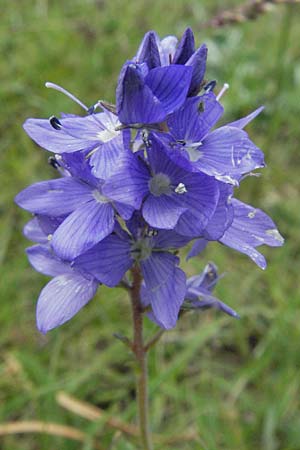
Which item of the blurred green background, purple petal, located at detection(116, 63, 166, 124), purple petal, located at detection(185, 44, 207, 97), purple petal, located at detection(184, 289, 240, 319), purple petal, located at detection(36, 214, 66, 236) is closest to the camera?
purple petal, located at detection(116, 63, 166, 124)

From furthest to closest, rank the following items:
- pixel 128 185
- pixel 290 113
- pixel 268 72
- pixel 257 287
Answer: pixel 268 72 < pixel 290 113 < pixel 257 287 < pixel 128 185

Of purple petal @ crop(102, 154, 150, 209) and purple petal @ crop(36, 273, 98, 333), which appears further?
purple petal @ crop(36, 273, 98, 333)

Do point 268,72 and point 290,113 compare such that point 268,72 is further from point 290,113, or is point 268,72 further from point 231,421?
point 231,421

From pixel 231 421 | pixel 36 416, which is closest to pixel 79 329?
pixel 36 416

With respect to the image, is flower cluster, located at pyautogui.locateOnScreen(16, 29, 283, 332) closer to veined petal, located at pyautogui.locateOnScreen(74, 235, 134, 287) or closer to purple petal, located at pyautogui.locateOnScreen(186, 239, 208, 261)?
veined petal, located at pyautogui.locateOnScreen(74, 235, 134, 287)

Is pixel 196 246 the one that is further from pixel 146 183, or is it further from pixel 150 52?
pixel 150 52

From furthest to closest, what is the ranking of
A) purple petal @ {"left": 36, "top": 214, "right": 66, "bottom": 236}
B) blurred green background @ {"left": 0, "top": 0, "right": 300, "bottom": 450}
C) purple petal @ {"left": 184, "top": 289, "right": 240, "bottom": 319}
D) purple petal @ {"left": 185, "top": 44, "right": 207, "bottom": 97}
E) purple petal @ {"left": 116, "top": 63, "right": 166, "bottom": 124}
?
blurred green background @ {"left": 0, "top": 0, "right": 300, "bottom": 450} → purple petal @ {"left": 184, "top": 289, "right": 240, "bottom": 319} → purple petal @ {"left": 36, "top": 214, "right": 66, "bottom": 236} → purple petal @ {"left": 185, "top": 44, "right": 207, "bottom": 97} → purple petal @ {"left": 116, "top": 63, "right": 166, "bottom": 124}

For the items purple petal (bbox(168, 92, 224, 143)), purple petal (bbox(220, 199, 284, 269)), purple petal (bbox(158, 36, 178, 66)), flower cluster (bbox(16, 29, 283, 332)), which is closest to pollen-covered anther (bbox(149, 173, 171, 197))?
flower cluster (bbox(16, 29, 283, 332))
